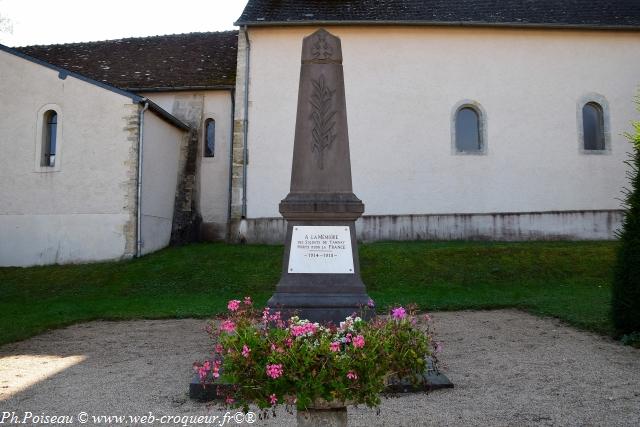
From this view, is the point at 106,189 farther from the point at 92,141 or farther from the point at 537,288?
the point at 537,288

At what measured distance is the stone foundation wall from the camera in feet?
53.7

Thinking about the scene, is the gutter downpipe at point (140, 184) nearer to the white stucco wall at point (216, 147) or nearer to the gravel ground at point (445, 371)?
the white stucco wall at point (216, 147)

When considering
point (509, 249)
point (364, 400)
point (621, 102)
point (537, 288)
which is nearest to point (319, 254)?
point (364, 400)

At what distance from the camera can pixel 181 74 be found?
1944cm

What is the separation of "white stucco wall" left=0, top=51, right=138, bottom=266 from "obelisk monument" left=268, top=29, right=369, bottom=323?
10662 mm

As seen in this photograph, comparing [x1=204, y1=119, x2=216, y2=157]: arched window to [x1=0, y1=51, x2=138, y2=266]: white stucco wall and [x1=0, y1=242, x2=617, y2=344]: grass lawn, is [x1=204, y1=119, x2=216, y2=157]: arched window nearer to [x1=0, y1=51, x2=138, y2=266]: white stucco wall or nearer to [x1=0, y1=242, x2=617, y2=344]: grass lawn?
[x1=0, y1=51, x2=138, y2=266]: white stucco wall

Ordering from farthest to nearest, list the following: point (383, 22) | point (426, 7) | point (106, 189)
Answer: point (426, 7)
point (383, 22)
point (106, 189)

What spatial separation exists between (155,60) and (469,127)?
12.7 meters

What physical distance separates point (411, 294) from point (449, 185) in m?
6.96

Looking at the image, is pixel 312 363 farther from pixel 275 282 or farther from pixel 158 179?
pixel 158 179

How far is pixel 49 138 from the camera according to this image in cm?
1579

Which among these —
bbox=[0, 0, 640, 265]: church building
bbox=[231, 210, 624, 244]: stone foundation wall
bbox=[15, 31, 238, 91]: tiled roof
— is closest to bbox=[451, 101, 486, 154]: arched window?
bbox=[0, 0, 640, 265]: church building

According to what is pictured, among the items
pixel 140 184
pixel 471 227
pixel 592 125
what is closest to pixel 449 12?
pixel 592 125

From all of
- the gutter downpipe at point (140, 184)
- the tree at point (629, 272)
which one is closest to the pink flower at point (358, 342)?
the tree at point (629, 272)
